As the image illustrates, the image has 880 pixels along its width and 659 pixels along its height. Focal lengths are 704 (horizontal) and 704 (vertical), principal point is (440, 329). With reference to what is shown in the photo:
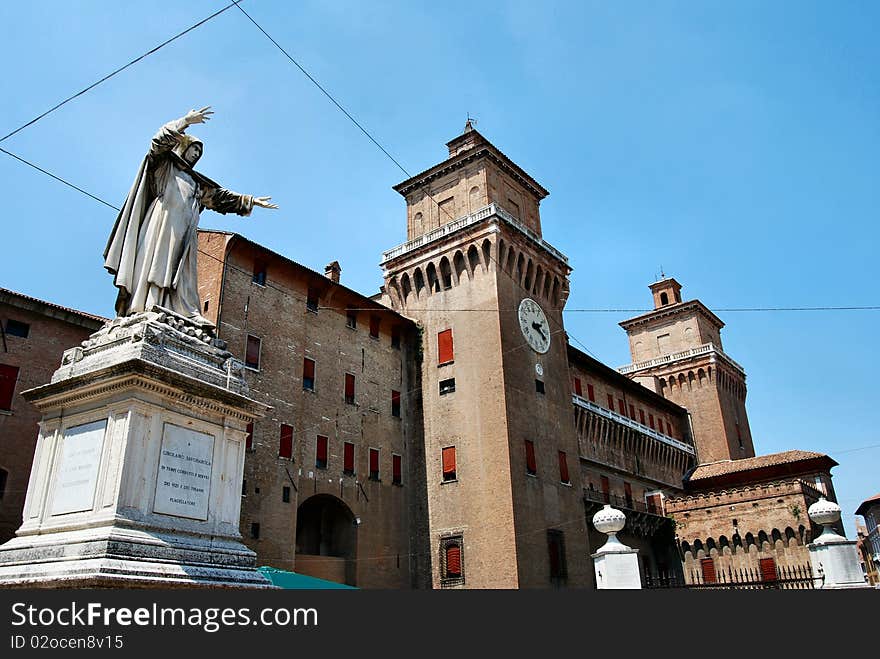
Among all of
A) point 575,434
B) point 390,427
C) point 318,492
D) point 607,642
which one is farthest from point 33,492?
point 575,434

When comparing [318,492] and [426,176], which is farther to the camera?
[426,176]

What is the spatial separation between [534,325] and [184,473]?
26.9 metres

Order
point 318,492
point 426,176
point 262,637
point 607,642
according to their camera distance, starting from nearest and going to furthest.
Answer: point 262,637
point 607,642
point 318,492
point 426,176

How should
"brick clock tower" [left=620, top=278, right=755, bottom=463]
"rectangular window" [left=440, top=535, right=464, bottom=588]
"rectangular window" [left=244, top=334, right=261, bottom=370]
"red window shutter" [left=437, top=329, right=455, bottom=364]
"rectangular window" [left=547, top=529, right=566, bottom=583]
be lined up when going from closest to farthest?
"rectangular window" [left=244, top=334, right=261, bottom=370] < "rectangular window" [left=440, top=535, right=464, bottom=588] < "rectangular window" [left=547, top=529, right=566, bottom=583] < "red window shutter" [left=437, top=329, right=455, bottom=364] < "brick clock tower" [left=620, top=278, right=755, bottom=463]

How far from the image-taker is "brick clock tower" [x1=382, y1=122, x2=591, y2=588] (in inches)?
1085

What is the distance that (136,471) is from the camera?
6480 mm

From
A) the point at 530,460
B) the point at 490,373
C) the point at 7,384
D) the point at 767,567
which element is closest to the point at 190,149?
the point at 7,384

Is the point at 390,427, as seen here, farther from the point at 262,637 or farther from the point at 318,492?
the point at 262,637

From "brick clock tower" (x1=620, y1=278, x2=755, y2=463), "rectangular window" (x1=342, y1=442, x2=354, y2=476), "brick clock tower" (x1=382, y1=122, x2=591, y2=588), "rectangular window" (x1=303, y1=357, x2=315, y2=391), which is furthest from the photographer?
"brick clock tower" (x1=620, y1=278, x2=755, y2=463)

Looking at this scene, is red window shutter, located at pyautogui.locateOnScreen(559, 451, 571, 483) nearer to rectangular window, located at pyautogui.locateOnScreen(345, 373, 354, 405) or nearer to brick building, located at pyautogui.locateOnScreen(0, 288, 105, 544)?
rectangular window, located at pyautogui.locateOnScreen(345, 373, 354, 405)

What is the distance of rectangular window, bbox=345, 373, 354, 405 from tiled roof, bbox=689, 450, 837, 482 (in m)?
27.0

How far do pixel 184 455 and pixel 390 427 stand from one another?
75.8 ft

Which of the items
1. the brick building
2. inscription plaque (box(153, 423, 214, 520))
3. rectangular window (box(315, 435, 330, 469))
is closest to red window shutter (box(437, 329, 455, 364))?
rectangular window (box(315, 435, 330, 469))

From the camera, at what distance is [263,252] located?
85.3 feet
